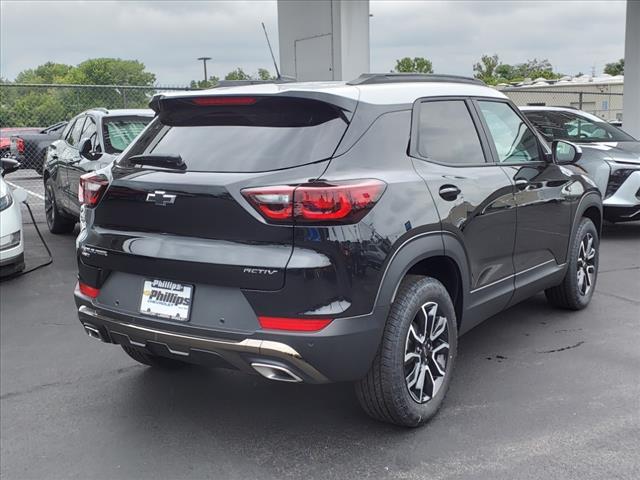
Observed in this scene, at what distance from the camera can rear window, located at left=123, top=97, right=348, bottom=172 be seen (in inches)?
119

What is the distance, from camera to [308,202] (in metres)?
2.83

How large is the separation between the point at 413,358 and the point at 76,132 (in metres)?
6.71

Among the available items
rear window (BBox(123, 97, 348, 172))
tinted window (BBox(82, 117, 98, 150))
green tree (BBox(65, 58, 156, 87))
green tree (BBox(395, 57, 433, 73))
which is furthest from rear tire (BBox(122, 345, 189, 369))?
green tree (BBox(395, 57, 433, 73))

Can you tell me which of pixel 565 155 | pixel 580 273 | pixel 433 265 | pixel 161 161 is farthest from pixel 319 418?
pixel 580 273

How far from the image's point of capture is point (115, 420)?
3.64 metres

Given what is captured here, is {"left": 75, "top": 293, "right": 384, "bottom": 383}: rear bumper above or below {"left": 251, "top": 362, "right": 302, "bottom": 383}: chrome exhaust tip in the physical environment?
above

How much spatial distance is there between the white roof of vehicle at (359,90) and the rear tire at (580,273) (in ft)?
6.43

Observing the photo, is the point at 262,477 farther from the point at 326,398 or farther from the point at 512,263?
the point at 512,263

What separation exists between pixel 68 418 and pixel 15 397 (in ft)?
1.75

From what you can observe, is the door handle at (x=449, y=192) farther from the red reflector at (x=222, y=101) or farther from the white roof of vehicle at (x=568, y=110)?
the white roof of vehicle at (x=568, y=110)

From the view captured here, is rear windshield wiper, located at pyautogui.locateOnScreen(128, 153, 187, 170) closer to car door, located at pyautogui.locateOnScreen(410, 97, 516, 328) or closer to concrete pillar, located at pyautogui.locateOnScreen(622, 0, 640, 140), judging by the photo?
car door, located at pyautogui.locateOnScreen(410, 97, 516, 328)

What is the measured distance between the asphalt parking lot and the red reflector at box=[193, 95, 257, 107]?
5.45ft

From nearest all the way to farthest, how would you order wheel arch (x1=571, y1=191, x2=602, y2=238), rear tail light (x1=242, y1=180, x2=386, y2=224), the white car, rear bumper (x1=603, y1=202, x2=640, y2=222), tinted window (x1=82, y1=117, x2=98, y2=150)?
1. rear tail light (x1=242, y1=180, x2=386, y2=224)
2. wheel arch (x1=571, y1=191, x2=602, y2=238)
3. the white car
4. tinted window (x1=82, y1=117, x2=98, y2=150)
5. rear bumper (x1=603, y1=202, x2=640, y2=222)

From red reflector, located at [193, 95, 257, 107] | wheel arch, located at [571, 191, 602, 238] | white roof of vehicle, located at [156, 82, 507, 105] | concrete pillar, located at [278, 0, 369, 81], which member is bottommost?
wheel arch, located at [571, 191, 602, 238]
